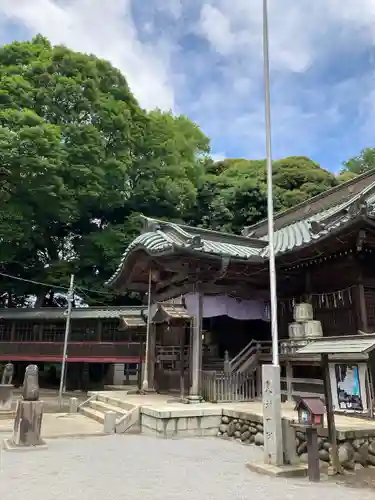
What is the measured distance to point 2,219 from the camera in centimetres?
2461

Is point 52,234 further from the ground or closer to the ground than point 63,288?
further from the ground

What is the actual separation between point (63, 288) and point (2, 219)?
543 centimetres

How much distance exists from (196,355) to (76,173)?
55.3 feet

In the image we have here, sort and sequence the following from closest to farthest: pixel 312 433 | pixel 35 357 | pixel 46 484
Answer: pixel 46 484 → pixel 312 433 → pixel 35 357

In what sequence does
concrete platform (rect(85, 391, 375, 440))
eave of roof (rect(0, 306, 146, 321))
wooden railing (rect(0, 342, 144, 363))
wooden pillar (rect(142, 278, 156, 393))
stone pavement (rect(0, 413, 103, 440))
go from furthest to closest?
eave of roof (rect(0, 306, 146, 321)) → wooden railing (rect(0, 342, 144, 363)) → wooden pillar (rect(142, 278, 156, 393)) → stone pavement (rect(0, 413, 103, 440)) → concrete platform (rect(85, 391, 375, 440))

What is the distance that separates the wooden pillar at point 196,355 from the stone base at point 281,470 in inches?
198

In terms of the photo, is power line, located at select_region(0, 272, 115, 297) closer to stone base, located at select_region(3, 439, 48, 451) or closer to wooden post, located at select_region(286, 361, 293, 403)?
wooden post, located at select_region(286, 361, 293, 403)

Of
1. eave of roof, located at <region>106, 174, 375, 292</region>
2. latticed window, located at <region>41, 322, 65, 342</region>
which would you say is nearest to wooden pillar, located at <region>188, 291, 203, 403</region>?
eave of roof, located at <region>106, 174, 375, 292</region>

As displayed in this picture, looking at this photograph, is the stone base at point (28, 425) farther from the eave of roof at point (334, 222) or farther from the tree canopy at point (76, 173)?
the tree canopy at point (76, 173)

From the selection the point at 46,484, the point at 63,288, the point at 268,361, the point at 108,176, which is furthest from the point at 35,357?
the point at 46,484

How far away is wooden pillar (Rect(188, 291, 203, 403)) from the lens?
11.6 meters

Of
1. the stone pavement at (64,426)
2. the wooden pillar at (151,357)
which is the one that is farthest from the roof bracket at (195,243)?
the stone pavement at (64,426)

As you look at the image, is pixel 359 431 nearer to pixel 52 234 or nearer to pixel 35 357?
pixel 35 357

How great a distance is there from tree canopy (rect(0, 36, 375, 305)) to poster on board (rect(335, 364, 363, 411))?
19663 millimetres
